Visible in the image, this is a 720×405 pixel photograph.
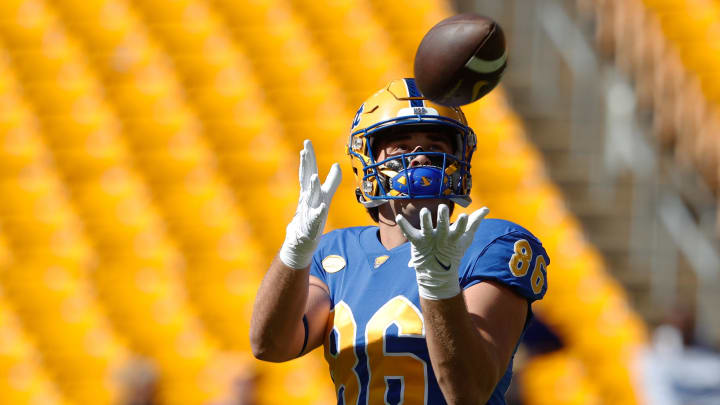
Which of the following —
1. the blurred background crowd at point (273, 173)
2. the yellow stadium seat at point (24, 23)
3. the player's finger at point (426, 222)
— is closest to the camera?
the player's finger at point (426, 222)

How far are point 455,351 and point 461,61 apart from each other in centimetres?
68

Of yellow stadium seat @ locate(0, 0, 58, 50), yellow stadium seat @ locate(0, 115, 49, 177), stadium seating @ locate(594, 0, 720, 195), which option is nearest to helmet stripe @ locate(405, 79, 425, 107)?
yellow stadium seat @ locate(0, 115, 49, 177)

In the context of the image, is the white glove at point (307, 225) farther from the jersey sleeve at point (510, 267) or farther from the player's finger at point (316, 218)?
the jersey sleeve at point (510, 267)

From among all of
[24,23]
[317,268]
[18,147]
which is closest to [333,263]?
[317,268]

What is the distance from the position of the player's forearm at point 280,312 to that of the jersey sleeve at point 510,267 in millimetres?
346

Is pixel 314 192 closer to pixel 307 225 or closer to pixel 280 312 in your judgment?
pixel 307 225

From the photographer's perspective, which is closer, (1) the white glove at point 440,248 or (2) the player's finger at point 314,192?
(1) the white glove at point 440,248

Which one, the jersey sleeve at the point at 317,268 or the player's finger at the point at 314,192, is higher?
the player's finger at the point at 314,192

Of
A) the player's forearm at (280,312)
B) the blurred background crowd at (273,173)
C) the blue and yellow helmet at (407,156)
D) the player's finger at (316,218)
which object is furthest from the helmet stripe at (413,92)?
the blurred background crowd at (273,173)

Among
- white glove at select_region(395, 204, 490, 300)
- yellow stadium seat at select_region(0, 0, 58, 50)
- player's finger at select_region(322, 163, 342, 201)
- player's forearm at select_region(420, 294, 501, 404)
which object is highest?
yellow stadium seat at select_region(0, 0, 58, 50)

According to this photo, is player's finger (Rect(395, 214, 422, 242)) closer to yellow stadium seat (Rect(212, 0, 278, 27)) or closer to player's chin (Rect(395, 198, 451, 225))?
player's chin (Rect(395, 198, 451, 225))

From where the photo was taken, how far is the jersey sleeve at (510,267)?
7.13 feet

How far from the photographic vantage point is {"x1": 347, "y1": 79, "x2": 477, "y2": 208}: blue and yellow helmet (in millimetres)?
2281

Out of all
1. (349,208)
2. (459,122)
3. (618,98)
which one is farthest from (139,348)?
(459,122)
